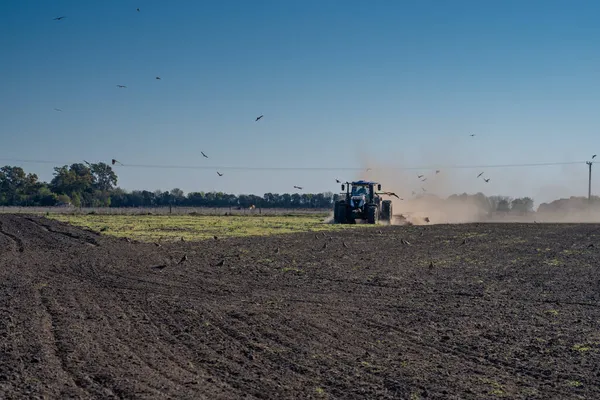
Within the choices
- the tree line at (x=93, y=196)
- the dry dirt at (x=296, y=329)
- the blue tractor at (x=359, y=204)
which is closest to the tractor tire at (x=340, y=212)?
the blue tractor at (x=359, y=204)

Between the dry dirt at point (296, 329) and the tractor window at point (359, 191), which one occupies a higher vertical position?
the tractor window at point (359, 191)

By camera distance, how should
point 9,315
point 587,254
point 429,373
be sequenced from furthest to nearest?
point 587,254 < point 9,315 < point 429,373

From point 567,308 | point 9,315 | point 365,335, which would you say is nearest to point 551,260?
point 567,308

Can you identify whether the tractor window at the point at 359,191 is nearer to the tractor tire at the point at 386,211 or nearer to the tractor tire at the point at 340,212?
the tractor tire at the point at 340,212

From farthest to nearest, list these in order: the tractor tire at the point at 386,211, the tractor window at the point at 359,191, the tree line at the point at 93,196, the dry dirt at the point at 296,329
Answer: the tree line at the point at 93,196, the tractor tire at the point at 386,211, the tractor window at the point at 359,191, the dry dirt at the point at 296,329

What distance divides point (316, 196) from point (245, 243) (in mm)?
115974

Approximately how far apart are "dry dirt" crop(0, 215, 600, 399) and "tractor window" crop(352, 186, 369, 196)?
1009 inches

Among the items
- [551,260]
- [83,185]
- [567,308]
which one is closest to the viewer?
[567,308]

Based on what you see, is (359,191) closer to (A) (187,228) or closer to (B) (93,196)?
(A) (187,228)

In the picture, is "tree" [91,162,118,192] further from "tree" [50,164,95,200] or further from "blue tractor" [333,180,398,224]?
"blue tractor" [333,180,398,224]

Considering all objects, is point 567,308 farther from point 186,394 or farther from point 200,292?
point 186,394

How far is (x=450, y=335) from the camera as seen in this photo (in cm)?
1041

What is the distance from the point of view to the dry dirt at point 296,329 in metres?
7.69

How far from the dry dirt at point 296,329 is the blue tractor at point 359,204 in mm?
25051
